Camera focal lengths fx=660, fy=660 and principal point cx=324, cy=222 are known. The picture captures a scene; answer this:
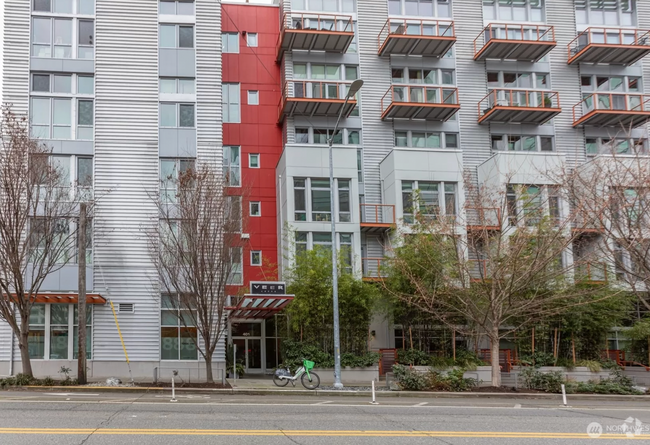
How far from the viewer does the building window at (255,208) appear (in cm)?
3338

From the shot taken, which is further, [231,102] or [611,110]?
[611,110]

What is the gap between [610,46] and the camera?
34812 millimetres

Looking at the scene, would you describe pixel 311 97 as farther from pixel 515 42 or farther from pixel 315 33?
pixel 515 42

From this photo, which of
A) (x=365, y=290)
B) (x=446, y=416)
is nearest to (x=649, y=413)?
(x=446, y=416)

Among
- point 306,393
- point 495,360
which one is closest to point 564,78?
point 495,360

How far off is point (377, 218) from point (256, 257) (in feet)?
20.8

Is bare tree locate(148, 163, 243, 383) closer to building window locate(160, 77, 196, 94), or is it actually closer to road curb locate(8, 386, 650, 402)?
road curb locate(8, 386, 650, 402)

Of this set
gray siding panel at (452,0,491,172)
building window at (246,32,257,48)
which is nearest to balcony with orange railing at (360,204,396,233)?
gray siding panel at (452,0,491,172)

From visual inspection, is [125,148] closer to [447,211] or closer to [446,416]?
[447,211]

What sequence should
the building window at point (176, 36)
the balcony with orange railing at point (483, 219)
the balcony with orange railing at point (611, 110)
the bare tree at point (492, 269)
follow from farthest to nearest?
1. the balcony with orange railing at point (611, 110)
2. the building window at point (176, 36)
3. the balcony with orange railing at point (483, 219)
4. the bare tree at point (492, 269)

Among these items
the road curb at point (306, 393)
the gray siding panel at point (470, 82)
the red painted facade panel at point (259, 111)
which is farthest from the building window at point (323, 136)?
the road curb at point (306, 393)

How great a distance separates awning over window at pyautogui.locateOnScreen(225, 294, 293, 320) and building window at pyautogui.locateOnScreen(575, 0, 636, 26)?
2399 cm

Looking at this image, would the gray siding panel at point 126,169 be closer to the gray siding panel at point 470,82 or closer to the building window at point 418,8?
the building window at point 418,8

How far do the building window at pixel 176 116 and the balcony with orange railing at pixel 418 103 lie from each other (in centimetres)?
1016
